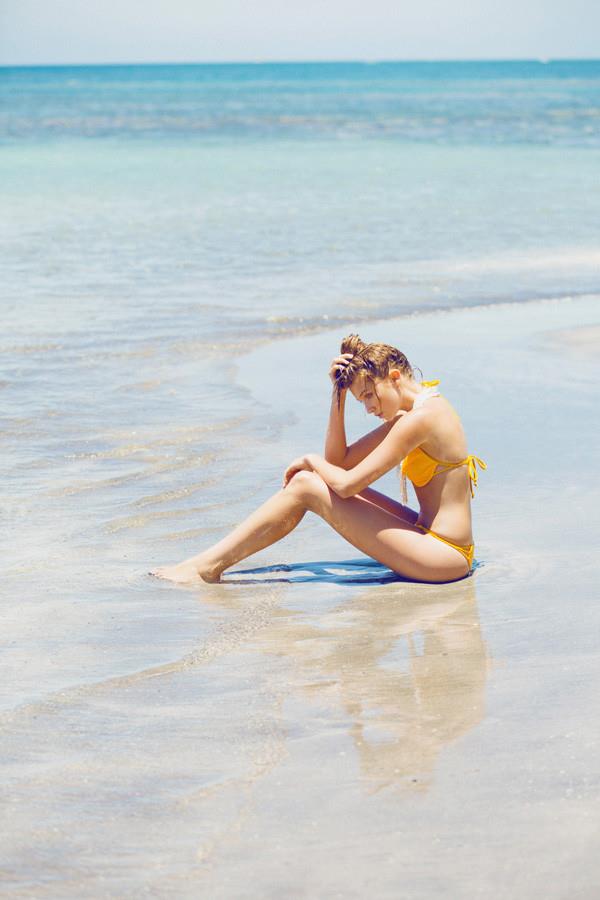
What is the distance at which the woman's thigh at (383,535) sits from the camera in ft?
17.0

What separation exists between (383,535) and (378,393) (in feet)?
1.97

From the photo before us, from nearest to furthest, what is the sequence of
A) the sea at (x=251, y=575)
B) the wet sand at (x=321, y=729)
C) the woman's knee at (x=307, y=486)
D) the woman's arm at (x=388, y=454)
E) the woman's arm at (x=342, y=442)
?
the wet sand at (x=321, y=729), the sea at (x=251, y=575), the woman's arm at (x=388, y=454), the woman's knee at (x=307, y=486), the woman's arm at (x=342, y=442)

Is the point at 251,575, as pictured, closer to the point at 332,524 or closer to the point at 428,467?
the point at 332,524

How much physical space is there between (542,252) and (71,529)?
11.0m

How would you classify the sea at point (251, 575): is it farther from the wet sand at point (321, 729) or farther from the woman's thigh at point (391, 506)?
the woman's thigh at point (391, 506)

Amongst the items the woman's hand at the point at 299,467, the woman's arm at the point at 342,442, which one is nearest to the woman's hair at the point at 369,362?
the woman's arm at the point at 342,442

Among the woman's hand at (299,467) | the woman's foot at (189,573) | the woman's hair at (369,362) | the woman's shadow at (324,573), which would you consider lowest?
the woman's shadow at (324,573)

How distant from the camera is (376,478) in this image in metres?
5.16

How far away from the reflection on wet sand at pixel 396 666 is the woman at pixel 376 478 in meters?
0.16

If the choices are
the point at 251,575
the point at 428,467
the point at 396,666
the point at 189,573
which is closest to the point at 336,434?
the point at 428,467

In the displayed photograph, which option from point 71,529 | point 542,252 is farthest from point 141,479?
point 542,252

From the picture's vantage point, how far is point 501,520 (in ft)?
19.7

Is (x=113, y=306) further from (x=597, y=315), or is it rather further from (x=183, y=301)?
(x=597, y=315)

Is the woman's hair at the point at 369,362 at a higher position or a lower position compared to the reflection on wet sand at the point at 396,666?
higher
